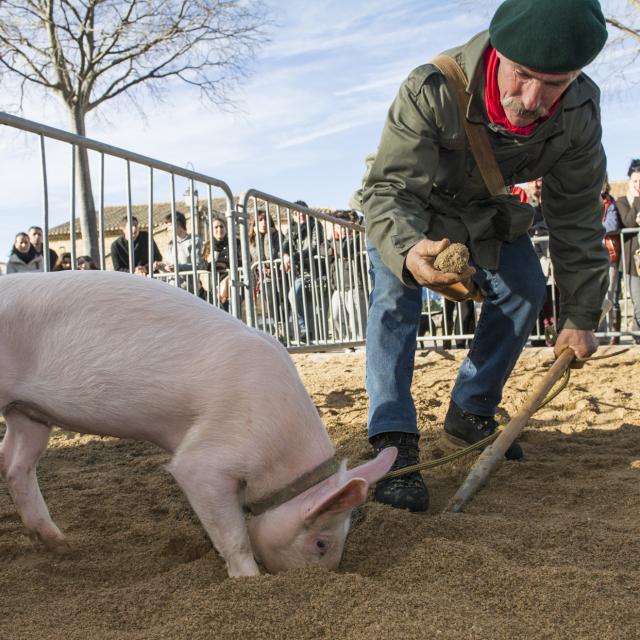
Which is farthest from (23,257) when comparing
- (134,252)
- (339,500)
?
(339,500)

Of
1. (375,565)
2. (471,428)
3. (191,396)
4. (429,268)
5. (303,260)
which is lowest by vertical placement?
(375,565)

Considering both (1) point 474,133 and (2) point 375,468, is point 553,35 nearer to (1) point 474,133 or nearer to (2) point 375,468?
(1) point 474,133

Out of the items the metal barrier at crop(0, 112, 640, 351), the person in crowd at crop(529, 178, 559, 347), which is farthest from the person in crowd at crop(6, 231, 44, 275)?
the person in crowd at crop(529, 178, 559, 347)

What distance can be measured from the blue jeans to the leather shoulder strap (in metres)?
0.49

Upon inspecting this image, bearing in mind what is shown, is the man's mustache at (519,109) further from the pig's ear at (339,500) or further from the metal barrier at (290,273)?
the metal barrier at (290,273)

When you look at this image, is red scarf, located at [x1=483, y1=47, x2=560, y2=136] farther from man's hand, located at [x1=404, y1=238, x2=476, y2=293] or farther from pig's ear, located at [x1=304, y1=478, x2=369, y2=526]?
pig's ear, located at [x1=304, y1=478, x2=369, y2=526]

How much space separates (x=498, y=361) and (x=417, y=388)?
2.17 metres

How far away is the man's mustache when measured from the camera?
287 centimetres

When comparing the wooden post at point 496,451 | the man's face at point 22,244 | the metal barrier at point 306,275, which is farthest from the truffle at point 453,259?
the man's face at point 22,244

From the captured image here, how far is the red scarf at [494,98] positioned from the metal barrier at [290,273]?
7.84 ft

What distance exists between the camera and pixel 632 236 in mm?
8086

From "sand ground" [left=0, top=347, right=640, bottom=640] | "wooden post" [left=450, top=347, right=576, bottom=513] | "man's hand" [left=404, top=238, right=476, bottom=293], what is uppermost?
"man's hand" [left=404, top=238, right=476, bottom=293]

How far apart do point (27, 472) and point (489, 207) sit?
216 cm

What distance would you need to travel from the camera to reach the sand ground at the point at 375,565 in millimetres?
1854
